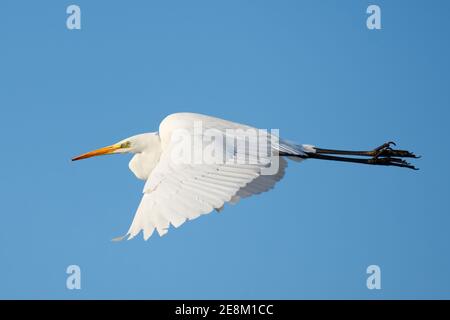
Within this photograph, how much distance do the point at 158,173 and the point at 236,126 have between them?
1792 mm

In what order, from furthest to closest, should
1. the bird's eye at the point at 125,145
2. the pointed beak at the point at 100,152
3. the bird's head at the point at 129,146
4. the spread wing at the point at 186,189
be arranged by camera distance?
the pointed beak at the point at 100,152 → the bird's eye at the point at 125,145 → the bird's head at the point at 129,146 → the spread wing at the point at 186,189

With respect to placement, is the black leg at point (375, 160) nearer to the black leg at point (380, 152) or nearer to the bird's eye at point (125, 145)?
the black leg at point (380, 152)

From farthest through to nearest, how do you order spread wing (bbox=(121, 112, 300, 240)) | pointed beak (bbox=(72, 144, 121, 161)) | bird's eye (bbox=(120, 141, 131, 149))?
1. pointed beak (bbox=(72, 144, 121, 161))
2. bird's eye (bbox=(120, 141, 131, 149))
3. spread wing (bbox=(121, 112, 300, 240))

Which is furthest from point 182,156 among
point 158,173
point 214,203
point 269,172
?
point 269,172

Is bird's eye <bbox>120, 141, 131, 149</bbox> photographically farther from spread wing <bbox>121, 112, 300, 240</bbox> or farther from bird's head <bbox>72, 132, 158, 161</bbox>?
spread wing <bbox>121, 112, 300, 240</bbox>

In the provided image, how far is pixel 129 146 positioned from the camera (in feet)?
31.2

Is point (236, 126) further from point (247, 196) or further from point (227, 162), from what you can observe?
point (227, 162)

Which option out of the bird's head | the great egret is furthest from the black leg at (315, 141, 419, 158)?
the bird's head

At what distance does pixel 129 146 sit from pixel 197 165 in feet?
7.54

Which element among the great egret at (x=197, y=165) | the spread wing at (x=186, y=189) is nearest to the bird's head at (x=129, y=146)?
the great egret at (x=197, y=165)

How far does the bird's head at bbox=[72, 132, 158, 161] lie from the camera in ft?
30.7

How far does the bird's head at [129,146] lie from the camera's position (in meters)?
9.35

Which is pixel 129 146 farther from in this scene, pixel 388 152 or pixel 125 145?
pixel 388 152

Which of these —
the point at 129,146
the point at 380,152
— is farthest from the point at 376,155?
the point at 129,146
